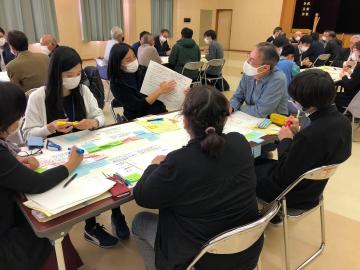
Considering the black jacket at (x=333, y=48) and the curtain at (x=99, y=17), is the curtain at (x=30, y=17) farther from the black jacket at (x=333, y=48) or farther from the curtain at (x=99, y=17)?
the black jacket at (x=333, y=48)

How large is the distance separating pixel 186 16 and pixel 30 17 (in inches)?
237

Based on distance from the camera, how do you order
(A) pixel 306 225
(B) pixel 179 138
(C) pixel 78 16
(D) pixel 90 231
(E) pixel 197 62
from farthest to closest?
(C) pixel 78 16
(E) pixel 197 62
(A) pixel 306 225
(D) pixel 90 231
(B) pixel 179 138

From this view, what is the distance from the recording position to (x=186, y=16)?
37.2 ft

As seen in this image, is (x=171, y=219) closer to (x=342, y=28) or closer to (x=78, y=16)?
(x=78, y=16)

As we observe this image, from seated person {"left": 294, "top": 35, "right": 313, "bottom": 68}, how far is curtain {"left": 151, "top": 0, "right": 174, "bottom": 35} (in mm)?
6119

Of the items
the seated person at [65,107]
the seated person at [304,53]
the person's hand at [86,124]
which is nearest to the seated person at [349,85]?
the seated person at [304,53]

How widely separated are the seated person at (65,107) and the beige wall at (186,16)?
7.01 metres

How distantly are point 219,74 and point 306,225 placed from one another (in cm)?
392

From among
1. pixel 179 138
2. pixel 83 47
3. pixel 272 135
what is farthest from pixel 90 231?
pixel 83 47

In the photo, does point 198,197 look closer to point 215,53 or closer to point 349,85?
point 349,85

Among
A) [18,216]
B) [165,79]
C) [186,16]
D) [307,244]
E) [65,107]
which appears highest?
[186,16]

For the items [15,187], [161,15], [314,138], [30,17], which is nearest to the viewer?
[15,187]

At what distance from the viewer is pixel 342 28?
32.7 ft

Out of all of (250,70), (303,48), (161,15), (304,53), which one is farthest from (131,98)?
(161,15)
